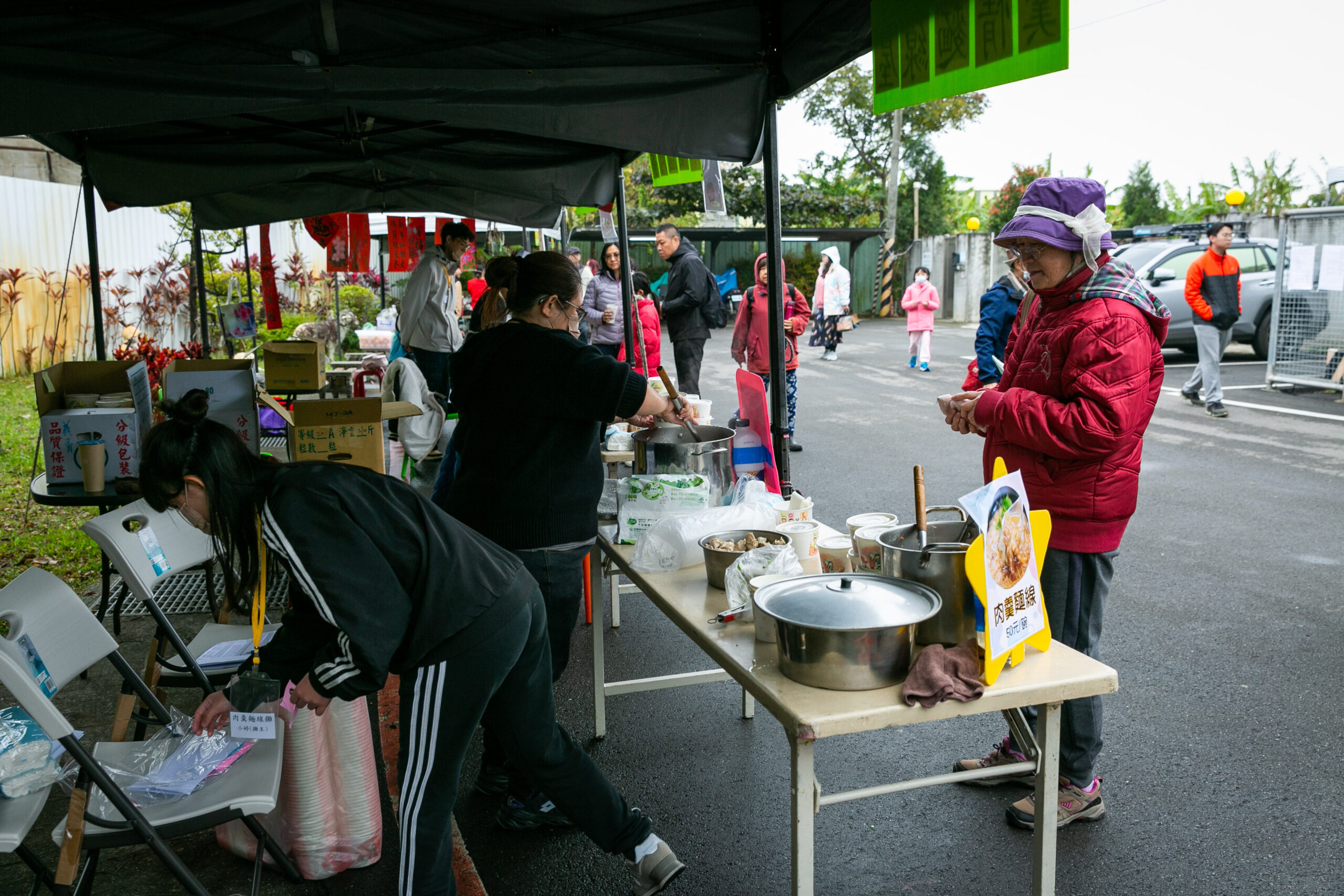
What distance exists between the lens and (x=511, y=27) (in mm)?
3408

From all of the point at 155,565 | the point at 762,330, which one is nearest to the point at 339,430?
the point at 155,565

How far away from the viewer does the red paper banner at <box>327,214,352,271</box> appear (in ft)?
29.8

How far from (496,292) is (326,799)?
2415 millimetres

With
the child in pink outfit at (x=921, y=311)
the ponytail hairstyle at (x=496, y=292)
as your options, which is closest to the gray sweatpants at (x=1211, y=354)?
the child in pink outfit at (x=921, y=311)

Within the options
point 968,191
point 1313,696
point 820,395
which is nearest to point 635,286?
point 820,395

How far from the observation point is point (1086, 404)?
2.42m

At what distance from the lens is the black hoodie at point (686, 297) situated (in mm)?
8797

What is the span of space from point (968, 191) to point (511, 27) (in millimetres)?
39626

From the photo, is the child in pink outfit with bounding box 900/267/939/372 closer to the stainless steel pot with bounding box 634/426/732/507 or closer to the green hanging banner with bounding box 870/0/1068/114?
the stainless steel pot with bounding box 634/426/732/507

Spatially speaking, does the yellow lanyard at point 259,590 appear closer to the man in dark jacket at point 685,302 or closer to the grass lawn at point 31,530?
the grass lawn at point 31,530

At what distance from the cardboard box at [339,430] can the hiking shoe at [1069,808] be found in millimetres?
2874

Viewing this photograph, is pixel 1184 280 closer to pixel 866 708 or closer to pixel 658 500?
pixel 658 500

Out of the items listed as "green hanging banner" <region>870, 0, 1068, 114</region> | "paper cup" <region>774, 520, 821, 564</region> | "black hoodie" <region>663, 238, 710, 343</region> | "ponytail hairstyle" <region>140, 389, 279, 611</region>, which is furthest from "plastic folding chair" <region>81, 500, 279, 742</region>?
"black hoodie" <region>663, 238, 710, 343</region>

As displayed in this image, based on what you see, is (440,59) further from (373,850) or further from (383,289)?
(383,289)
